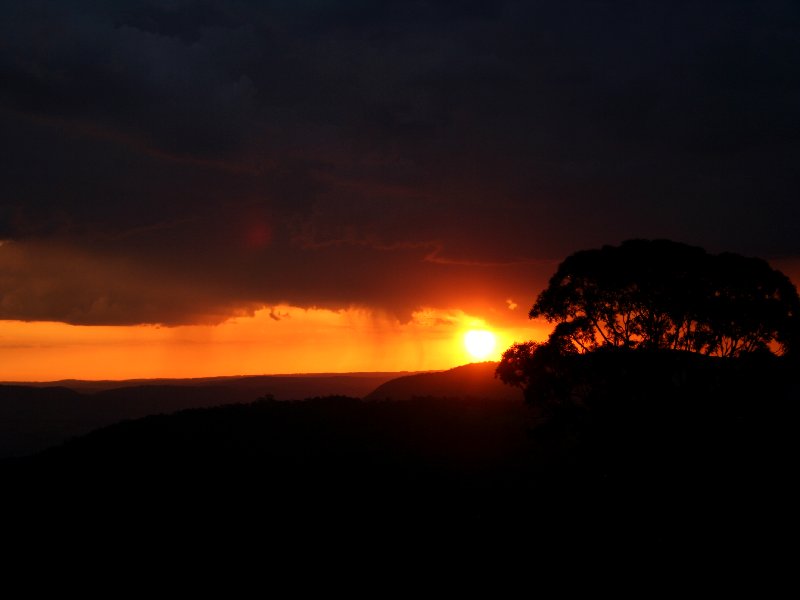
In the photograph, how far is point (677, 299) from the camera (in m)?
38.3

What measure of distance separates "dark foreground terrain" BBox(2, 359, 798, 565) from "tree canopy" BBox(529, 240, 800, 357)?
1.70 m

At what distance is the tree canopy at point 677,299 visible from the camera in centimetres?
3834

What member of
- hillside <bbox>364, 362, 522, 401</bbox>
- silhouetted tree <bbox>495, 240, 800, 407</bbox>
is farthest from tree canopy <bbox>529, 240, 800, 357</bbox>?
hillside <bbox>364, 362, 522, 401</bbox>

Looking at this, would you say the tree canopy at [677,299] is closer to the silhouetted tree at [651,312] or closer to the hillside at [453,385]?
the silhouetted tree at [651,312]

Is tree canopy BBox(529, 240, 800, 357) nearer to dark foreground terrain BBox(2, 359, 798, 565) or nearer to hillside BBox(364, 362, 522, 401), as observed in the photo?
dark foreground terrain BBox(2, 359, 798, 565)

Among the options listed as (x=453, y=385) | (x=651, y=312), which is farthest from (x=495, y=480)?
(x=453, y=385)

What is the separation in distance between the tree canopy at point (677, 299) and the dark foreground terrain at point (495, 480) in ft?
5.59

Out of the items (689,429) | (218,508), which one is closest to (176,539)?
(218,508)

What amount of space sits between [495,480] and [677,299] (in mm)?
14257

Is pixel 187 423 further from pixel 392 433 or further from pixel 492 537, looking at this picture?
pixel 492 537

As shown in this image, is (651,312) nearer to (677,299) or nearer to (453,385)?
(677,299)

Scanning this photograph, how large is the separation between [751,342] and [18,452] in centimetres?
18808

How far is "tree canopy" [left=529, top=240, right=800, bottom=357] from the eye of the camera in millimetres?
38344

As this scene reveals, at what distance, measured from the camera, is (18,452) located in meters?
183
